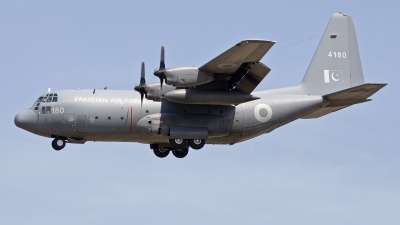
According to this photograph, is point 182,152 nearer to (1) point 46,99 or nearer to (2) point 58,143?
(2) point 58,143

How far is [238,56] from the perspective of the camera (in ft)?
79.6

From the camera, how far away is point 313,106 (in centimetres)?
2795

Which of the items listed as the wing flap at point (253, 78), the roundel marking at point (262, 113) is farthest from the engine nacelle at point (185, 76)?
the roundel marking at point (262, 113)

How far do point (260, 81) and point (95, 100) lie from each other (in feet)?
19.3

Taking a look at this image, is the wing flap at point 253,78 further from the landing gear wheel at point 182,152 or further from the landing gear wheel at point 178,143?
the landing gear wheel at point 182,152

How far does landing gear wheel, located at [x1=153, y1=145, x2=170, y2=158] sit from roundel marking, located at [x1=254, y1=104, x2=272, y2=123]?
3.89m

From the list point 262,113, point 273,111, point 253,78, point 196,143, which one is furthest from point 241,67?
point 196,143

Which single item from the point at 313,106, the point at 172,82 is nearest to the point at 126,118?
A: the point at 172,82

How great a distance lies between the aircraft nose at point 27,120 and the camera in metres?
26.3

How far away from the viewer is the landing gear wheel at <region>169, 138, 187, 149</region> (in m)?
26.8

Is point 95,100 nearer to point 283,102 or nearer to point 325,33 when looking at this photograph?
point 283,102

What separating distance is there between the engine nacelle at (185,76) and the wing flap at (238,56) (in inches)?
9.3

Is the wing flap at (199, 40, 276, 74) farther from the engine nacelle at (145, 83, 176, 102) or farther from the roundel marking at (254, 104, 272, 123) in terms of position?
the roundel marking at (254, 104, 272, 123)

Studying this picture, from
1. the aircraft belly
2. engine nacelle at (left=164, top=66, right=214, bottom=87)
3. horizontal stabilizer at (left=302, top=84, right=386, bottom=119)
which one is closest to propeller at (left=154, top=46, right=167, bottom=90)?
engine nacelle at (left=164, top=66, right=214, bottom=87)
